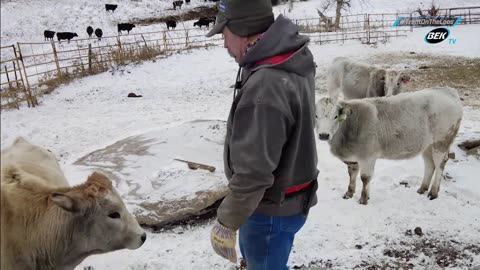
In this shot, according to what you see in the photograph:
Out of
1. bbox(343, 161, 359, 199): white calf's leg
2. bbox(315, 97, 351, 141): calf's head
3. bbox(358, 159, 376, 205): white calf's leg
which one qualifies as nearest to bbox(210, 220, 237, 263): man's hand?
bbox(315, 97, 351, 141): calf's head

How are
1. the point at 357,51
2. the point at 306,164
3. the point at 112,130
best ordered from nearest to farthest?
the point at 306,164, the point at 112,130, the point at 357,51

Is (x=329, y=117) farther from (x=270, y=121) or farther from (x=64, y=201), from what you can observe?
(x=64, y=201)

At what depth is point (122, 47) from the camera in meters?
15.8

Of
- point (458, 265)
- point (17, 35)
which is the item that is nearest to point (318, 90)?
point (458, 265)

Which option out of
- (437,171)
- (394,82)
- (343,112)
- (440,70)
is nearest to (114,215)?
(343,112)

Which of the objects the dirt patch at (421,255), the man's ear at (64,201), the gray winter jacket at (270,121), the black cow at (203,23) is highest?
the black cow at (203,23)

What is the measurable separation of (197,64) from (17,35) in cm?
1383

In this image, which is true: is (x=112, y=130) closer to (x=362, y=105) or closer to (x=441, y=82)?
(x=362, y=105)

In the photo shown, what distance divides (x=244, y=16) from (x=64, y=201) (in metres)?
1.23

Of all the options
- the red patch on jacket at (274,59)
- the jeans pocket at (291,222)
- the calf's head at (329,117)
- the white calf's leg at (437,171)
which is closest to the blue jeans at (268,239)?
the jeans pocket at (291,222)

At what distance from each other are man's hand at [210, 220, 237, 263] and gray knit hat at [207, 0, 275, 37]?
968 mm

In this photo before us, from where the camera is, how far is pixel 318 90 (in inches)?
441

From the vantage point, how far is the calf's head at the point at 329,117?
479cm

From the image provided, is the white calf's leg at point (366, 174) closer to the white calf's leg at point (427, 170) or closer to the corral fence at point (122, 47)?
the white calf's leg at point (427, 170)
